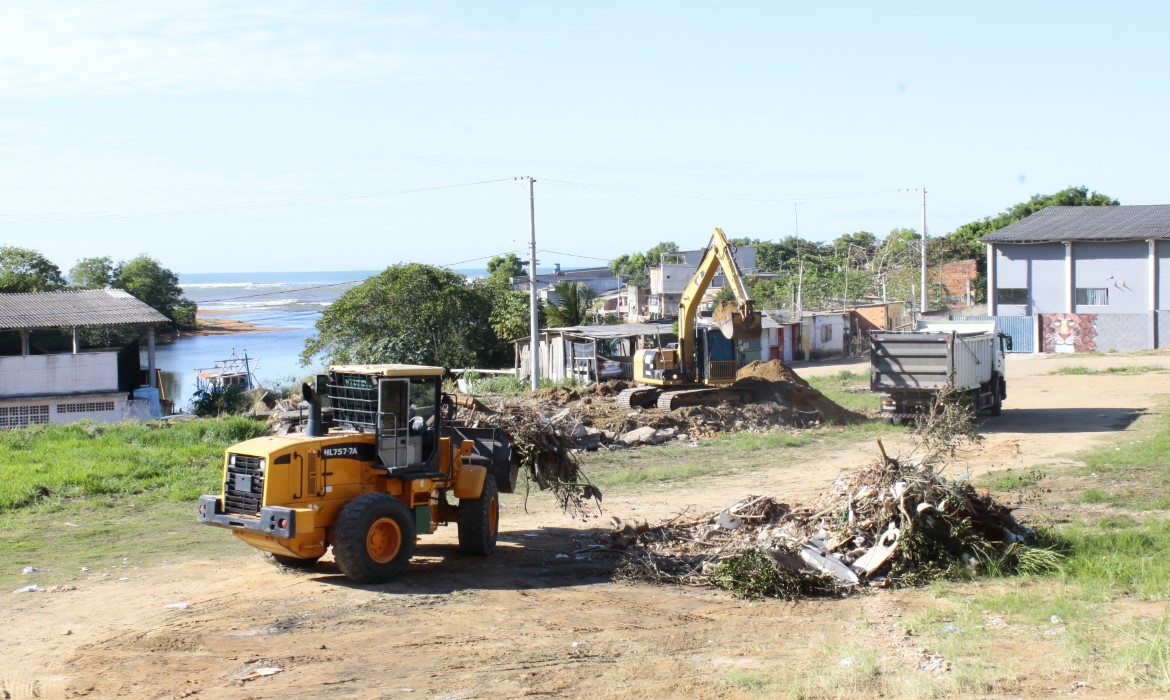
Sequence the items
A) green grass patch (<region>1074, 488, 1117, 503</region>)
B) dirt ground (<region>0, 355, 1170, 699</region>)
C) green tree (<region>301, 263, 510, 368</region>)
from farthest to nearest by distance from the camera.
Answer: green tree (<region>301, 263, 510, 368</region>), green grass patch (<region>1074, 488, 1117, 503</region>), dirt ground (<region>0, 355, 1170, 699</region>)

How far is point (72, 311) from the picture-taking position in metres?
34.6

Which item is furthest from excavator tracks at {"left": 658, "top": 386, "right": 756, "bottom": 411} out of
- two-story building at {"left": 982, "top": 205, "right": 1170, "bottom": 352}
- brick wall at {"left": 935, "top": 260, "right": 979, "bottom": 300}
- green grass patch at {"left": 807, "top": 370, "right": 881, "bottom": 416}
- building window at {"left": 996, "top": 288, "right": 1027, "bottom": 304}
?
brick wall at {"left": 935, "top": 260, "right": 979, "bottom": 300}

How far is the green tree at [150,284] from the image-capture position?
68.9 m

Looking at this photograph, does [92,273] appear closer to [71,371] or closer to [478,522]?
[71,371]

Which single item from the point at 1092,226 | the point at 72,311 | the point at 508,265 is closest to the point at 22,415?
the point at 72,311

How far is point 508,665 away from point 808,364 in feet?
134

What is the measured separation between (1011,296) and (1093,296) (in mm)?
3745

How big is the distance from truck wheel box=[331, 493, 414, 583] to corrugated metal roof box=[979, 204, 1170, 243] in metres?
45.9

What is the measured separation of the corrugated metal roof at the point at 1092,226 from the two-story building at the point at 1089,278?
45 millimetres

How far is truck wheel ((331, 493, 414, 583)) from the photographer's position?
1095 centimetres

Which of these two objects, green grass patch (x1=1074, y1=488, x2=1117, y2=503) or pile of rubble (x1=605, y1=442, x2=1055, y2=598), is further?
green grass patch (x1=1074, y1=488, x2=1117, y2=503)

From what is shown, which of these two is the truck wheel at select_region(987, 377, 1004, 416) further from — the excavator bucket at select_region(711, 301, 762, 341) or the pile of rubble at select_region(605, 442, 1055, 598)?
the pile of rubble at select_region(605, 442, 1055, 598)

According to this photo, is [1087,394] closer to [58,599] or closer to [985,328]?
[985,328]

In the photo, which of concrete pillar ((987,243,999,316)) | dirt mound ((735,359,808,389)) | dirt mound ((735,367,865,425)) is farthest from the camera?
concrete pillar ((987,243,999,316))
